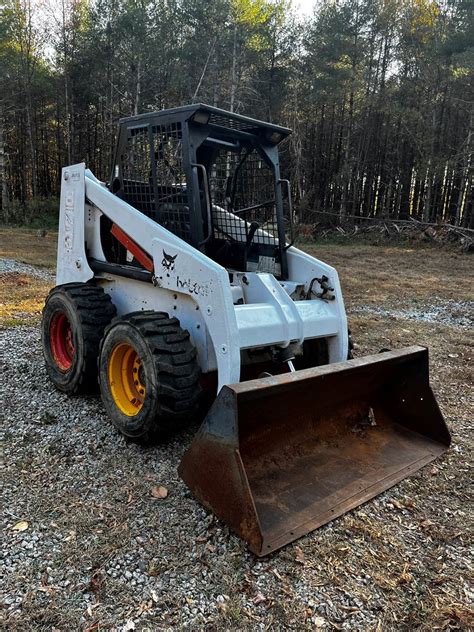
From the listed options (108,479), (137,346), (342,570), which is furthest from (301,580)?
(137,346)

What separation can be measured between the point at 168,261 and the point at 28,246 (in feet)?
42.8

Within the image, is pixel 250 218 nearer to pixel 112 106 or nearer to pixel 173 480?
pixel 173 480

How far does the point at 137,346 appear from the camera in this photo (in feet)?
10.2

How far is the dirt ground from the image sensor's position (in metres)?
2.00

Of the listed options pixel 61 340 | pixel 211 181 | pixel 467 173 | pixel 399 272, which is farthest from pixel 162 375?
pixel 467 173

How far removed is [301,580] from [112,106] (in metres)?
23.9

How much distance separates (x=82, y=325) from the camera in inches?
152

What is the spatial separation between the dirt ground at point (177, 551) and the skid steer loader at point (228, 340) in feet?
0.47

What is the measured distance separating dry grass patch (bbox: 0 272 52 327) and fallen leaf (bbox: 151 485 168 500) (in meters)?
4.14

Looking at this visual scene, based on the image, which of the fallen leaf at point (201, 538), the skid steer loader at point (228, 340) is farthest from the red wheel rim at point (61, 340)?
the fallen leaf at point (201, 538)

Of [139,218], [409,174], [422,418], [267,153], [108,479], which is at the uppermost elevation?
[409,174]

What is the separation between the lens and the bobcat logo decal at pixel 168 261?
3.32m

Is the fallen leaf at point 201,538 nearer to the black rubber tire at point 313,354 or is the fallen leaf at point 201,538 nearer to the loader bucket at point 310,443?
the loader bucket at point 310,443

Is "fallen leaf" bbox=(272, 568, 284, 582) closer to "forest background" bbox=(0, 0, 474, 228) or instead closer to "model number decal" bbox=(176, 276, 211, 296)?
"model number decal" bbox=(176, 276, 211, 296)
